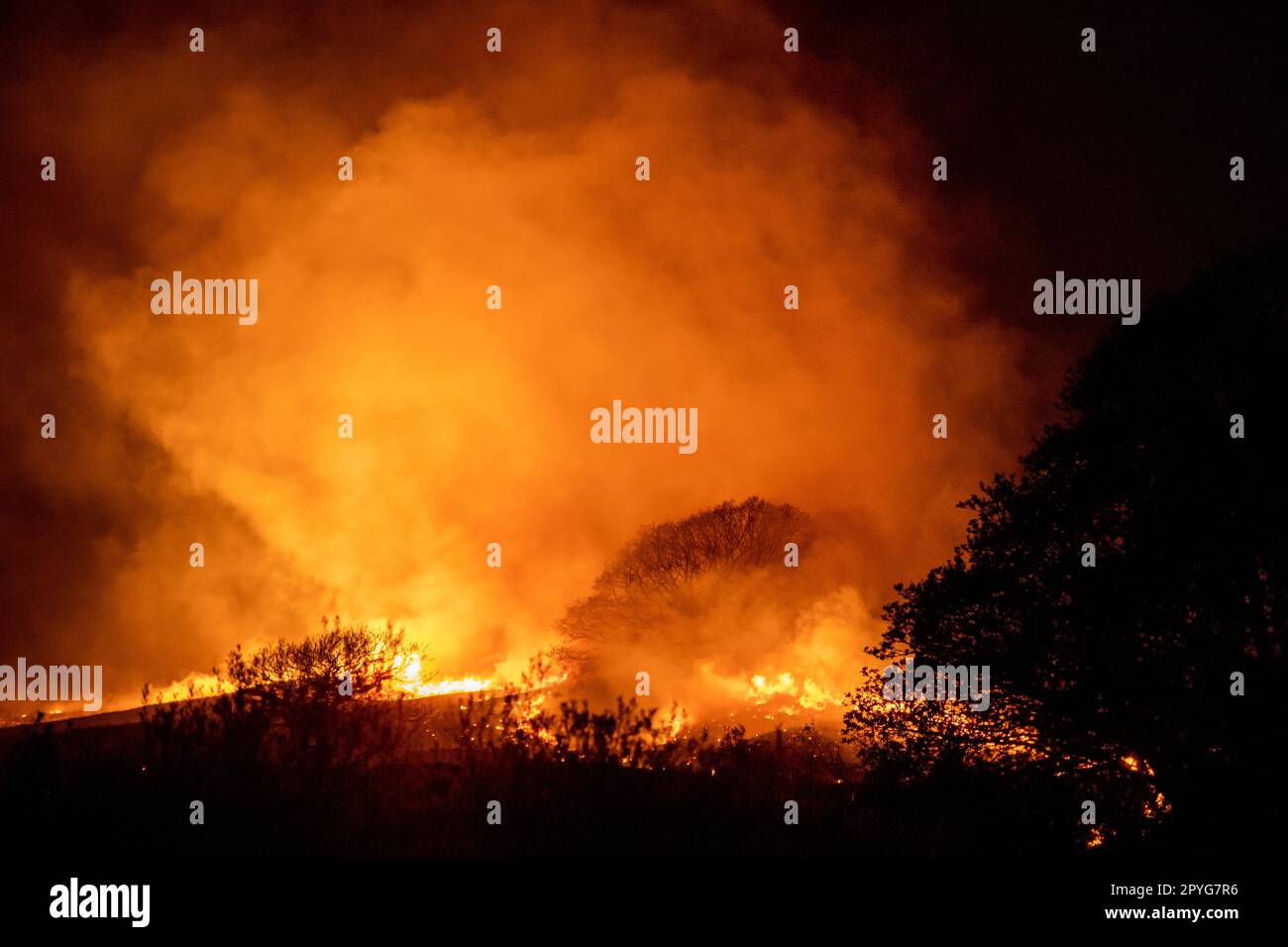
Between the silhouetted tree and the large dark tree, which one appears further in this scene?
the silhouetted tree

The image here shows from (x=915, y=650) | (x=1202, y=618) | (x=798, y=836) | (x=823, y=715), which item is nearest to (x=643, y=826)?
(x=798, y=836)

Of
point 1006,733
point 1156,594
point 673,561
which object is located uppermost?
point 673,561

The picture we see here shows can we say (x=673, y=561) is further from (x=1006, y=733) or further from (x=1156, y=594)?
(x=1156, y=594)

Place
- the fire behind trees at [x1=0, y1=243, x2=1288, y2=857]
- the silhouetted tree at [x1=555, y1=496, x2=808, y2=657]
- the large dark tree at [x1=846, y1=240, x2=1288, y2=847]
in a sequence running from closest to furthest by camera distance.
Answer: the fire behind trees at [x1=0, y1=243, x2=1288, y2=857], the large dark tree at [x1=846, y1=240, x2=1288, y2=847], the silhouetted tree at [x1=555, y1=496, x2=808, y2=657]

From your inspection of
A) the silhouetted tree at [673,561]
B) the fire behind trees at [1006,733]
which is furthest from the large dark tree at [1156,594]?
the silhouetted tree at [673,561]

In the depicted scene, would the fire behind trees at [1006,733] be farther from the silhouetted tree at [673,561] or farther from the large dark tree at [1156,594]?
the silhouetted tree at [673,561]

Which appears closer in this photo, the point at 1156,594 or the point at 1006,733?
the point at 1156,594

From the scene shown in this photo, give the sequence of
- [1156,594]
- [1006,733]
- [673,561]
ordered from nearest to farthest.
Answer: [1156,594] < [1006,733] < [673,561]

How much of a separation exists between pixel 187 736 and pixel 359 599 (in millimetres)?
62327

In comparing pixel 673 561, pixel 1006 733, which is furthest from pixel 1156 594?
pixel 673 561

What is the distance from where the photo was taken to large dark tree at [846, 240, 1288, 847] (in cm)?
1278

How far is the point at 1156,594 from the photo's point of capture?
541 inches

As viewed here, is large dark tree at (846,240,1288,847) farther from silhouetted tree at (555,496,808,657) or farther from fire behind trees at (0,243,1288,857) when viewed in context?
silhouetted tree at (555,496,808,657)

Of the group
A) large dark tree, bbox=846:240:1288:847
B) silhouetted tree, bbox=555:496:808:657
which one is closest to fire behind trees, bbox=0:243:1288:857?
large dark tree, bbox=846:240:1288:847
